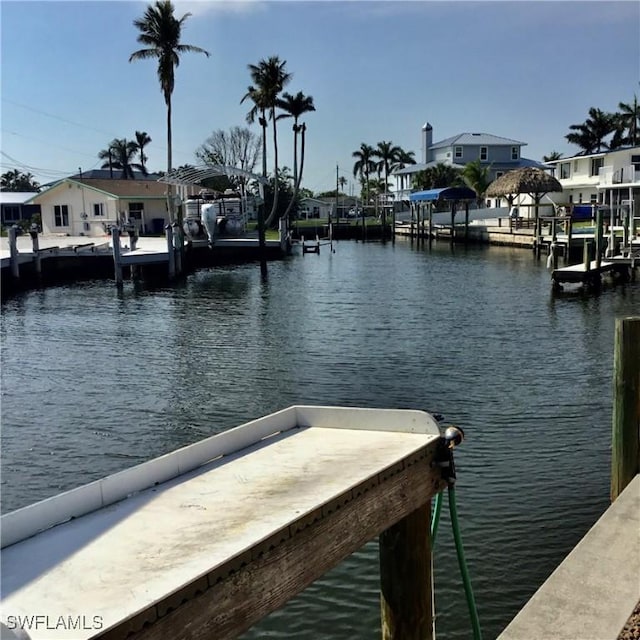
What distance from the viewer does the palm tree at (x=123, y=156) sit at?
11119 centimetres

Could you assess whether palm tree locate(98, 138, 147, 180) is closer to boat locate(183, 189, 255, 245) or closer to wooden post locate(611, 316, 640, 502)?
boat locate(183, 189, 255, 245)

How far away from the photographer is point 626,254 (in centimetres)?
3400

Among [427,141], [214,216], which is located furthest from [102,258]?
[427,141]

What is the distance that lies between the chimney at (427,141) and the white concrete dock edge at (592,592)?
9746 centimetres

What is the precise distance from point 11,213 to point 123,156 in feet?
131

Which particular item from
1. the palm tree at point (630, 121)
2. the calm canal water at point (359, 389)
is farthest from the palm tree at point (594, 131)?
the calm canal water at point (359, 389)

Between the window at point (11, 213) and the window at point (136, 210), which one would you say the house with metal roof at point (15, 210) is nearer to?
the window at point (11, 213)

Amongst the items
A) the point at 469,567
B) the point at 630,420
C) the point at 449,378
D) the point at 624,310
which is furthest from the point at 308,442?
the point at 624,310

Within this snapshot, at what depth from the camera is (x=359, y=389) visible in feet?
48.9

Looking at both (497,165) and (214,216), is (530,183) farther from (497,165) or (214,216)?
(497,165)

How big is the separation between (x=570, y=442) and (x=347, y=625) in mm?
5839

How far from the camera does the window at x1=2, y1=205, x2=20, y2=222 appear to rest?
73.2 meters

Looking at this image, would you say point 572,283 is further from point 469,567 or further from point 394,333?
point 469,567

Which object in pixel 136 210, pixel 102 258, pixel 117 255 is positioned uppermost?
pixel 136 210
